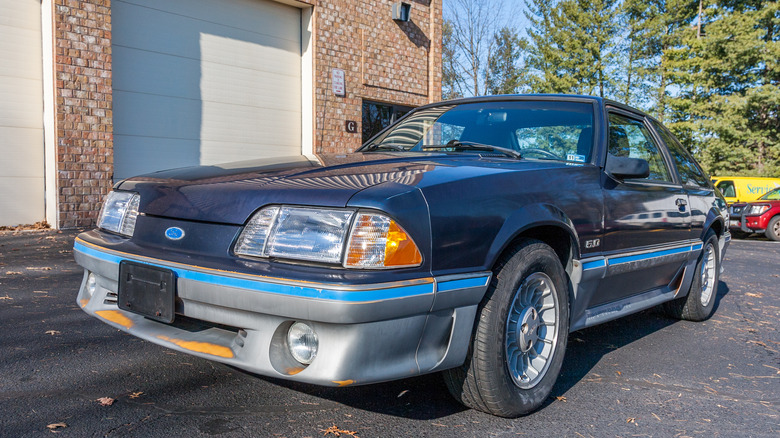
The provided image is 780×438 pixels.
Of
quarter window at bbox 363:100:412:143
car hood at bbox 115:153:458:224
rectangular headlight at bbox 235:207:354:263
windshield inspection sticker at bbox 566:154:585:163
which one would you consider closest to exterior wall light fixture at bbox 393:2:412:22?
quarter window at bbox 363:100:412:143

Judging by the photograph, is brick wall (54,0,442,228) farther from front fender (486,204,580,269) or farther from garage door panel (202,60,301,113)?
front fender (486,204,580,269)

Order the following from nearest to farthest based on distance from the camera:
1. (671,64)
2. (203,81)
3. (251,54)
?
(203,81) < (251,54) < (671,64)

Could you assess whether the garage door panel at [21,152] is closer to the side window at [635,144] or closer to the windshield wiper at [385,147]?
the windshield wiper at [385,147]

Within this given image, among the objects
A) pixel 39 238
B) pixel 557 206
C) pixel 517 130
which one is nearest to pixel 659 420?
pixel 557 206

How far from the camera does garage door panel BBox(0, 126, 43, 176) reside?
7863mm

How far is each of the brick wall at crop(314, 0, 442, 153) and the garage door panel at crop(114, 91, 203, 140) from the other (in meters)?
2.27

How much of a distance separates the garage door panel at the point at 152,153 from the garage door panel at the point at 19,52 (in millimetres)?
1360

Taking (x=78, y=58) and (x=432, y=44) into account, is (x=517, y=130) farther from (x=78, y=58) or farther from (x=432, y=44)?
(x=432, y=44)

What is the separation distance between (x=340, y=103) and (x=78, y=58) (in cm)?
456

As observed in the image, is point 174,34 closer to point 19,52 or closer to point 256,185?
point 19,52

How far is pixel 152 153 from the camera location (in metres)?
9.10

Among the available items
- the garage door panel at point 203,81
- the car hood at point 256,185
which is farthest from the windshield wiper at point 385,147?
the garage door panel at point 203,81

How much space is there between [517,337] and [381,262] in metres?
0.86

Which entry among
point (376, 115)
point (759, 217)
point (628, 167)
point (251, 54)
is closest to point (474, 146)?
point (628, 167)
